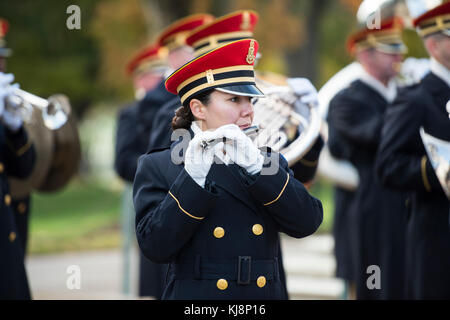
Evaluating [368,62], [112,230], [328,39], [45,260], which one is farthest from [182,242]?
[328,39]

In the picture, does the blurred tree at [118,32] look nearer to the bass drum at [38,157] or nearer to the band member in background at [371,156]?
the band member in background at [371,156]

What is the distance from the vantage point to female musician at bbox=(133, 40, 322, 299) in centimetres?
346

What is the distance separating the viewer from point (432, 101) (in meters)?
5.13

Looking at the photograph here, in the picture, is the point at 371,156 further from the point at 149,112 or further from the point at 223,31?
the point at 223,31

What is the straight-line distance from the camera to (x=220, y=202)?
3584mm

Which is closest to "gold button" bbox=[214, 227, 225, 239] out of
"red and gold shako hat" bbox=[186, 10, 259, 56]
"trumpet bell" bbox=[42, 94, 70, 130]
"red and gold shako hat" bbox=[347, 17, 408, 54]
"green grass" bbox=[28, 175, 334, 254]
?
"red and gold shako hat" bbox=[186, 10, 259, 56]

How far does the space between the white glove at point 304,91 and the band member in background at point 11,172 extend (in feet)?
6.17

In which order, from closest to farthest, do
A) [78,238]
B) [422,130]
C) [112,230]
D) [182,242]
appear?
[182,242] < [422,130] < [78,238] < [112,230]

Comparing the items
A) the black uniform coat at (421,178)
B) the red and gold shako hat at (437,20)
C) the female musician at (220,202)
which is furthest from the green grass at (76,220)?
the female musician at (220,202)

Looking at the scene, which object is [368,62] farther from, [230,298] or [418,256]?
[230,298]

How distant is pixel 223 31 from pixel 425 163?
4.96 ft

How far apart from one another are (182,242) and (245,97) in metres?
0.70

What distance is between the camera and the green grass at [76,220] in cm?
1466

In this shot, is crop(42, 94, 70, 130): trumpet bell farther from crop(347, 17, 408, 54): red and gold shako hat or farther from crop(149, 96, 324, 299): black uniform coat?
crop(347, 17, 408, 54): red and gold shako hat
